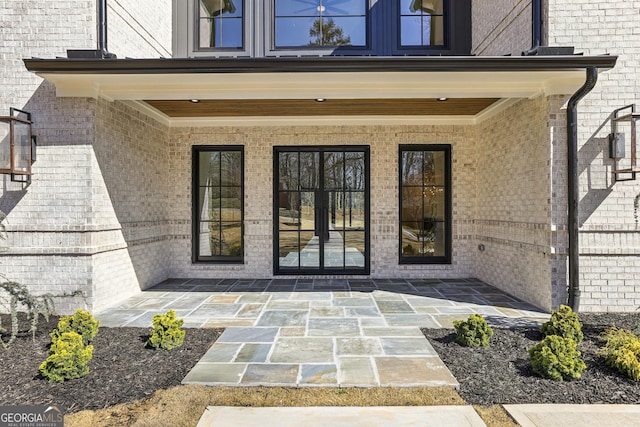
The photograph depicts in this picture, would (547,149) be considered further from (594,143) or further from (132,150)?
(132,150)

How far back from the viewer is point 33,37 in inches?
185

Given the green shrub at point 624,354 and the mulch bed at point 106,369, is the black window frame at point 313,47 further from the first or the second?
the green shrub at point 624,354

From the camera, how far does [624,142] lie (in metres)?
4.57

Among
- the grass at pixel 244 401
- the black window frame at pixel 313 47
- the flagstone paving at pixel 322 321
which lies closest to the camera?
the grass at pixel 244 401

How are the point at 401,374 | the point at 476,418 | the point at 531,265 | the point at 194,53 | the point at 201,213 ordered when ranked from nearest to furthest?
1. the point at 476,418
2. the point at 401,374
3. the point at 531,265
4. the point at 194,53
5. the point at 201,213

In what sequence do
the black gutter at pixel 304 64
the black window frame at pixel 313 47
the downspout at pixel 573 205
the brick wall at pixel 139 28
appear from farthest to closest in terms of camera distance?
the black window frame at pixel 313 47 → the brick wall at pixel 139 28 → the downspout at pixel 573 205 → the black gutter at pixel 304 64

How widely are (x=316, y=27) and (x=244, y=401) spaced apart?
20.6ft

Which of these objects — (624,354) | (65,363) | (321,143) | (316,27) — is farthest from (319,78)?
(624,354)

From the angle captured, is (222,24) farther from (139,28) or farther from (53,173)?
(53,173)

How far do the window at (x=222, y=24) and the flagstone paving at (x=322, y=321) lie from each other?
4.44 meters

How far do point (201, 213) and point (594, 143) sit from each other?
6509 millimetres

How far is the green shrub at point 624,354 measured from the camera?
2.96 metres

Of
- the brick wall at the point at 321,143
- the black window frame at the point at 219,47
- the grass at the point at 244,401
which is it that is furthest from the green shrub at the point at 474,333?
the black window frame at the point at 219,47

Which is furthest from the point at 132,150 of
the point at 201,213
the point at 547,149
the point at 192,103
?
the point at 547,149
